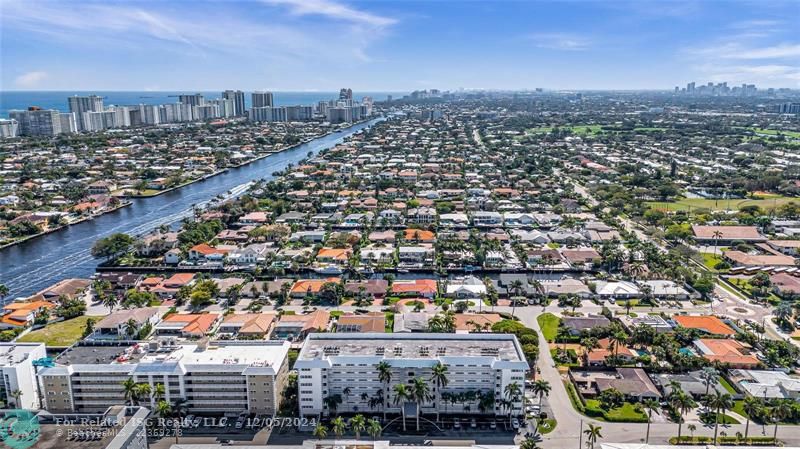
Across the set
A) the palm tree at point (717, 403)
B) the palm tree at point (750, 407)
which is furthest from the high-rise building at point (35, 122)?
the palm tree at point (750, 407)

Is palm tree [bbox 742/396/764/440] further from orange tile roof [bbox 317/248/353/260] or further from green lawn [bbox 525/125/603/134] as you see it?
green lawn [bbox 525/125/603/134]

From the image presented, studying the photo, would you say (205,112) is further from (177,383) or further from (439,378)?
(439,378)

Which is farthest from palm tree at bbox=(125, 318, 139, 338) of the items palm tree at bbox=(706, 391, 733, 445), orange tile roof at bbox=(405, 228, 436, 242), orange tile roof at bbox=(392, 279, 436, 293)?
palm tree at bbox=(706, 391, 733, 445)

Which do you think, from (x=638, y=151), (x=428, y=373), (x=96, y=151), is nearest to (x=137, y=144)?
(x=96, y=151)

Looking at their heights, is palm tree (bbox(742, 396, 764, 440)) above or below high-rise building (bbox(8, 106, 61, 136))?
below

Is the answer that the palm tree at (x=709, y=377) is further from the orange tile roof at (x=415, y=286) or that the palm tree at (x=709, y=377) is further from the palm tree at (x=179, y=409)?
the palm tree at (x=179, y=409)
